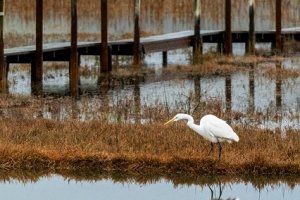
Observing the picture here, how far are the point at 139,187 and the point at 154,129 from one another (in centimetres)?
287

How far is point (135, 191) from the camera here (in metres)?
10.0

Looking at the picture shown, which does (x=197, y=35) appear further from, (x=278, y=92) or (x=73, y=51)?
(x=278, y=92)

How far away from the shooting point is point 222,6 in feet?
134

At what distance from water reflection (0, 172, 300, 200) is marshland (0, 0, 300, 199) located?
13 millimetres

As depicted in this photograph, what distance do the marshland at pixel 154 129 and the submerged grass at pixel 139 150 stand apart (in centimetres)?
1

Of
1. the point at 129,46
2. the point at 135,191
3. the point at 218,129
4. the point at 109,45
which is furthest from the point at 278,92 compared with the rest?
the point at 135,191

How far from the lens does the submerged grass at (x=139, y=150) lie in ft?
35.0

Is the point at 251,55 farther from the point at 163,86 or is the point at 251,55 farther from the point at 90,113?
the point at 90,113

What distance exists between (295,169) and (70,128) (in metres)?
3.73

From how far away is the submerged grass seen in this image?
420 inches

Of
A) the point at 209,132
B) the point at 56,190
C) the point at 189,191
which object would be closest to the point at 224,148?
the point at 209,132

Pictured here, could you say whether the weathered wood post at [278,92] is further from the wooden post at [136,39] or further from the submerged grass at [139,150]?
the submerged grass at [139,150]

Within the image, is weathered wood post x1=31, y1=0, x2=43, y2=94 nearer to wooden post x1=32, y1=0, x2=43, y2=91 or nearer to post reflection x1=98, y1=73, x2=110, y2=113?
wooden post x1=32, y1=0, x2=43, y2=91

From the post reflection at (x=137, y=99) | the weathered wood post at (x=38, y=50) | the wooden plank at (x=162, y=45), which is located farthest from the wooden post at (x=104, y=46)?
the weathered wood post at (x=38, y=50)
